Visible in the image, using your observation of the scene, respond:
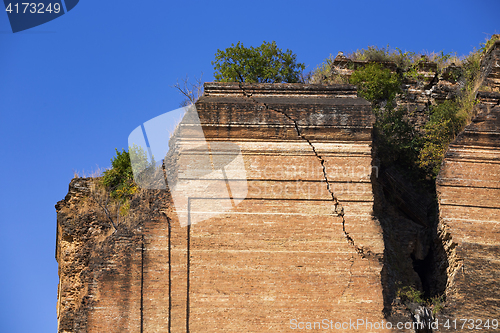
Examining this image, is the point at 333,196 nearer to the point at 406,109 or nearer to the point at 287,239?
the point at 287,239

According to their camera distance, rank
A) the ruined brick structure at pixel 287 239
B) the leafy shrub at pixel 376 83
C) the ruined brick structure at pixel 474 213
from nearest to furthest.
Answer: the ruined brick structure at pixel 287 239 < the ruined brick structure at pixel 474 213 < the leafy shrub at pixel 376 83

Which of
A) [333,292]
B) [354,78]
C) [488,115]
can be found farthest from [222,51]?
[333,292]

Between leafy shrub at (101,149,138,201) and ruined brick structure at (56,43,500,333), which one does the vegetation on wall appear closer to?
ruined brick structure at (56,43,500,333)

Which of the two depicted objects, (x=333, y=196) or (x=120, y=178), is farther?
(x=120, y=178)

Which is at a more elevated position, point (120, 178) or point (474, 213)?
point (120, 178)

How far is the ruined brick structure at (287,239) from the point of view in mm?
9281

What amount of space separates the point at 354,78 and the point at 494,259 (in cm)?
668

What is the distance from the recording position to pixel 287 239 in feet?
31.3

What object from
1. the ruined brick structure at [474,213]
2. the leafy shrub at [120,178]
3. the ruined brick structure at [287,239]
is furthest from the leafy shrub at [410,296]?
the leafy shrub at [120,178]

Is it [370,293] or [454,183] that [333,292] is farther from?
[454,183]

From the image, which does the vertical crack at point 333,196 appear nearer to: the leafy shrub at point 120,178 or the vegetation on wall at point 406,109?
the vegetation on wall at point 406,109

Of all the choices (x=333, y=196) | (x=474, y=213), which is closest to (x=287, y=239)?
(x=333, y=196)

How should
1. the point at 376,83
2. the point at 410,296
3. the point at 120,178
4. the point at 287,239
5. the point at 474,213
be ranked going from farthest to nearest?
the point at 376,83 < the point at 120,178 < the point at 474,213 < the point at 410,296 < the point at 287,239

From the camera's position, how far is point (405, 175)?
1284 centimetres
